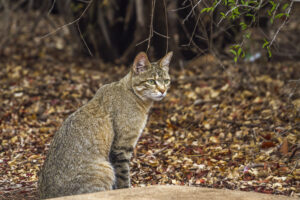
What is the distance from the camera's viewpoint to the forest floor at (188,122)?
20.4 feet

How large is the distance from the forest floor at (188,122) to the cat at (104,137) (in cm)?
85

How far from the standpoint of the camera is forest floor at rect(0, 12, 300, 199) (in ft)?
20.4

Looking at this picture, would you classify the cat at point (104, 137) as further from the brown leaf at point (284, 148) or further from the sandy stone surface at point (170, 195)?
the brown leaf at point (284, 148)

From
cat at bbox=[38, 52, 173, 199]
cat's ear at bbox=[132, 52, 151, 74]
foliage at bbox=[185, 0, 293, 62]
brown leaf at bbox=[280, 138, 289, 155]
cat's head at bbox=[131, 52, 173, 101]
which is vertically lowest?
brown leaf at bbox=[280, 138, 289, 155]

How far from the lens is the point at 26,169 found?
659 centimetres

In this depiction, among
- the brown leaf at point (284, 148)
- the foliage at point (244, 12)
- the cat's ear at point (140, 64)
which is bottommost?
the brown leaf at point (284, 148)

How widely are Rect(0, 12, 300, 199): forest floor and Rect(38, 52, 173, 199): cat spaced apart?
0.85 m

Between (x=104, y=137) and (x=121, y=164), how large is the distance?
40 centimetres

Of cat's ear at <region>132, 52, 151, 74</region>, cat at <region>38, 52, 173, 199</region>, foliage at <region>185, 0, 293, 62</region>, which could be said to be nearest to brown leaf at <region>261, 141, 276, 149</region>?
foliage at <region>185, 0, 293, 62</region>

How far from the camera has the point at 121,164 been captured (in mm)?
5375

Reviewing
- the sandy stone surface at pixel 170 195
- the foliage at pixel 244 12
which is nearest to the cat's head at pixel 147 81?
the foliage at pixel 244 12

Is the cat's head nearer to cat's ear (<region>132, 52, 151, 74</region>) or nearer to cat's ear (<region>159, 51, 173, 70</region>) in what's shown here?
cat's ear (<region>132, 52, 151, 74</region>)

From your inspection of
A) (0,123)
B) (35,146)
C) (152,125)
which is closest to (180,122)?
(152,125)

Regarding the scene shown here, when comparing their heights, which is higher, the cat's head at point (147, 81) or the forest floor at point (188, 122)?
the cat's head at point (147, 81)
